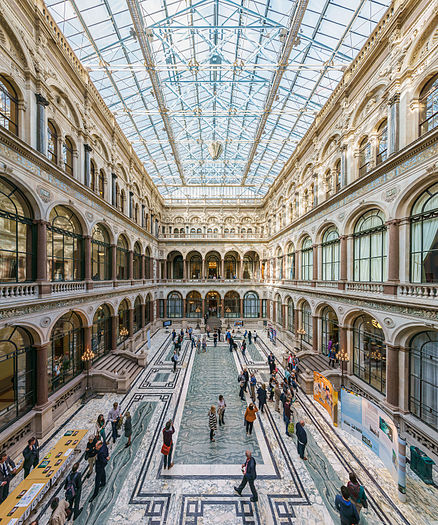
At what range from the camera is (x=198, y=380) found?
15125 mm

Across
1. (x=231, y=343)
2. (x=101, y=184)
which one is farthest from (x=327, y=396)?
(x=101, y=184)

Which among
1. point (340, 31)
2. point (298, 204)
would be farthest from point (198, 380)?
point (340, 31)

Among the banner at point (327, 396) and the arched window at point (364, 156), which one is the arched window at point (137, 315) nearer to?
the banner at point (327, 396)

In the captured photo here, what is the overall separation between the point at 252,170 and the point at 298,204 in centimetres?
1080

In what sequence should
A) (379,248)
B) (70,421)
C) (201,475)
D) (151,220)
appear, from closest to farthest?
(201,475) < (70,421) < (379,248) < (151,220)

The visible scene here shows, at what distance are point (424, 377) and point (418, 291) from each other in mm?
3270

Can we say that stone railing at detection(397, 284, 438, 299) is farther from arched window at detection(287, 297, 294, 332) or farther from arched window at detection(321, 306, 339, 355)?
arched window at detection(287, 297, 294, 332)

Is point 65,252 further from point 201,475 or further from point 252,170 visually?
point 252,170

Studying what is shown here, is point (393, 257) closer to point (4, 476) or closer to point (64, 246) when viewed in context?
point (4, 476)

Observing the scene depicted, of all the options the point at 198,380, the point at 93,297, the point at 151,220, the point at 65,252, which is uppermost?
the point at 151,220

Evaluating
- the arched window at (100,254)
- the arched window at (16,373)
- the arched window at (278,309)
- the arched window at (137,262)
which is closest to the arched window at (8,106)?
the arched window at (100,254)

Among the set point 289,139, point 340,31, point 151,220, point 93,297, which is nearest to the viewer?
point 340,31

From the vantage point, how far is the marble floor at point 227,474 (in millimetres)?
6625

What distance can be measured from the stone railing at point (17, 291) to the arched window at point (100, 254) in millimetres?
5505
